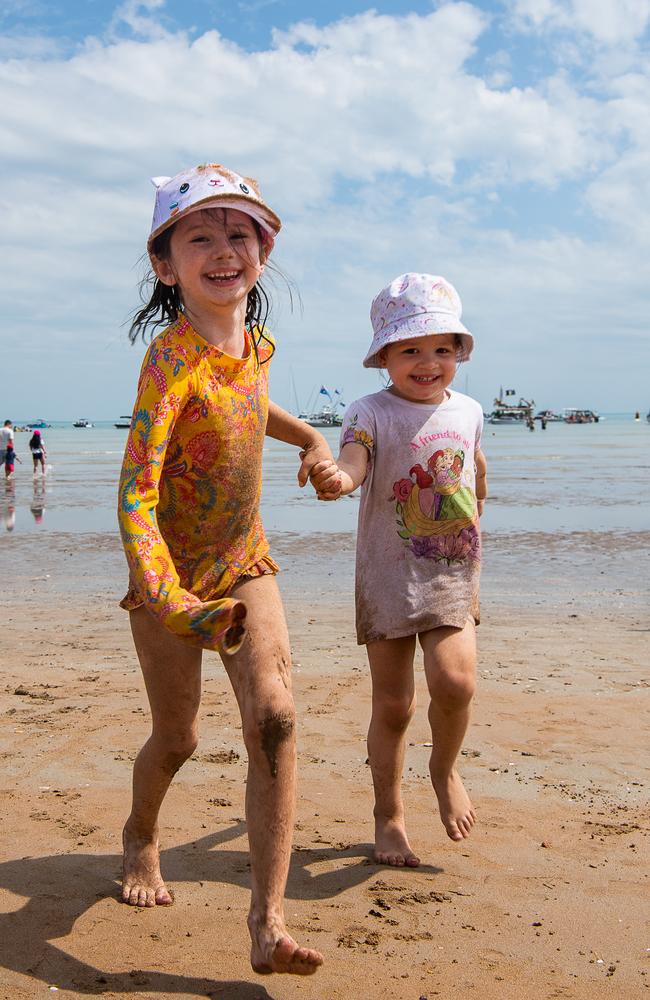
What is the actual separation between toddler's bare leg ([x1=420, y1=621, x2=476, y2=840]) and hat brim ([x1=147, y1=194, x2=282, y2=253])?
155 centimetres

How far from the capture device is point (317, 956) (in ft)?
8.53

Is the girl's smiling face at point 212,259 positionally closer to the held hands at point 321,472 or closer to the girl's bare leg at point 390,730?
the held hands at point 321,472

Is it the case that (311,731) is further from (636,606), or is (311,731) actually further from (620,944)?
(636,606)

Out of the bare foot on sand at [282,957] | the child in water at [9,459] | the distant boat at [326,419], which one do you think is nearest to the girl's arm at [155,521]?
the bare foot on sand at [282,957]

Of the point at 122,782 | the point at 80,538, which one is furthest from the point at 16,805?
the point at 80,538

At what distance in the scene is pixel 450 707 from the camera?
3680 mm

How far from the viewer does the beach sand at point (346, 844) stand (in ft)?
9.75

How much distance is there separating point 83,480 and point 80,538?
50.5 feet

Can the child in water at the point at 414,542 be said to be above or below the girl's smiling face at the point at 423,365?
below

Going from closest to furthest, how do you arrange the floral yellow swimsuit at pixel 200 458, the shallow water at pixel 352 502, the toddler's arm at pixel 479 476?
the floral yellow swimsuit at pixel 200 458
the toddler's arm at pixel 479 476
the shallow water at pixel 352 502

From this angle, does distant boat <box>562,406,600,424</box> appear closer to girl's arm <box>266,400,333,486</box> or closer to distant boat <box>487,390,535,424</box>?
distant boat <box>487,390,535,424</box>

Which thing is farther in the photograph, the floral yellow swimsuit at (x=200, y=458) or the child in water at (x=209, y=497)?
the floral yellow swimsuit at (x=200, y=458)

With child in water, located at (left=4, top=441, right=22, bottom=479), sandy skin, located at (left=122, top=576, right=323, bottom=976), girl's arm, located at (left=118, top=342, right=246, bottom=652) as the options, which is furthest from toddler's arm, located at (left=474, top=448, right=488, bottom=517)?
child in water, located at (left=4, top=441, right=22, bottom=479)

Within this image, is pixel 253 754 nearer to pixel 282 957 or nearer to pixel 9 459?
pixel 282 957
